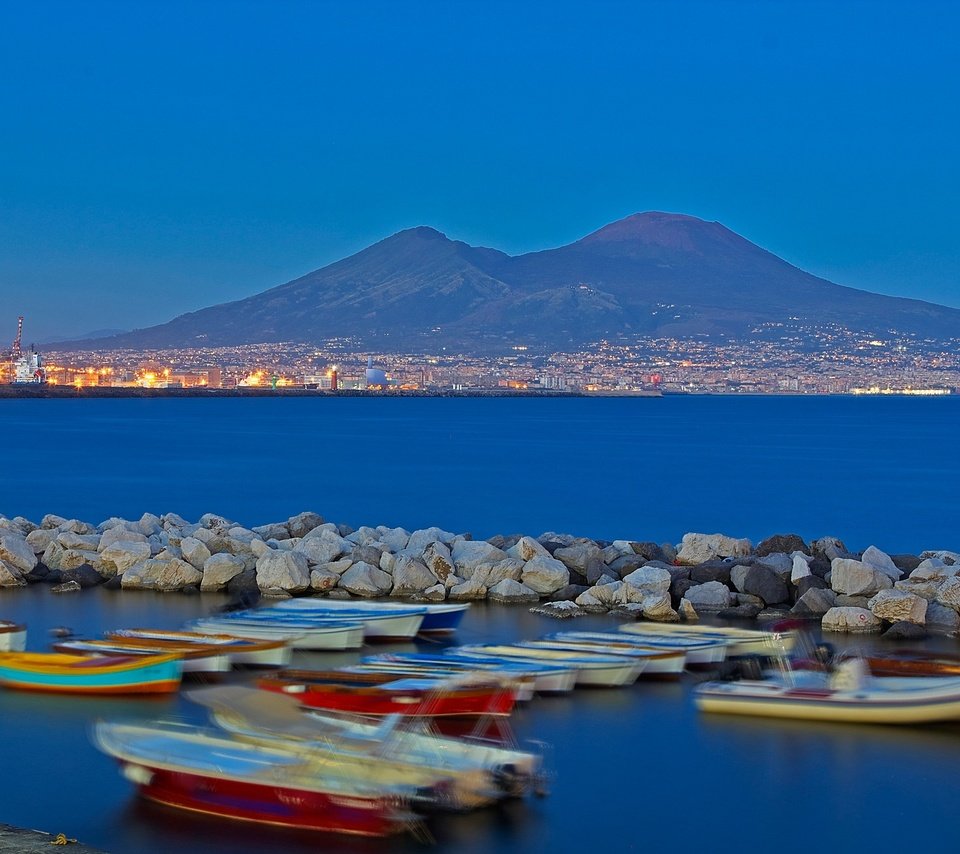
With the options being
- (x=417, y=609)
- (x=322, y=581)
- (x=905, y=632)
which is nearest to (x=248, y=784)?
(x=417, y=609)

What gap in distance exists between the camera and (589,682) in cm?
1502

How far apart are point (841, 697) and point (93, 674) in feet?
25.6

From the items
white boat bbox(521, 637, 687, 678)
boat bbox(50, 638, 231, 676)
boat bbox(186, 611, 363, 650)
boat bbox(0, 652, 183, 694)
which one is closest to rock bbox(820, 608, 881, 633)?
white boat bbox(521, 637, 687, 678)

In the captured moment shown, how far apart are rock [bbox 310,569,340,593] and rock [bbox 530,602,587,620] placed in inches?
122

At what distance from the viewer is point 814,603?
18.7 metres

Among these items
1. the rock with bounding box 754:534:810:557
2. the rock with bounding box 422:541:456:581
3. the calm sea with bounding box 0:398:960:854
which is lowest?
the calm sea with bounding box 0:398:960:854

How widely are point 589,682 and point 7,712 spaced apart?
20.1 ft

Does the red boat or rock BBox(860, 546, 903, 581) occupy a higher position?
rock BBox(860, 546, 903, 581)

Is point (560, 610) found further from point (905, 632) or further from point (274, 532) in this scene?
point (274, 532)

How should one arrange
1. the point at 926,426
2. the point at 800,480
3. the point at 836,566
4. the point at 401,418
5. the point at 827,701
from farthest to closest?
the point at 401,418, the point at 926,426, the point at 800,480, the point at 836,566, the point at 827,701

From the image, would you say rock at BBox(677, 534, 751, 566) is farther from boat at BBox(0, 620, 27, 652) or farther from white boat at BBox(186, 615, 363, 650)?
boat at BBox(0, 620, 27, 652)

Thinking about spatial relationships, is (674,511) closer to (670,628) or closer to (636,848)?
(670,628)

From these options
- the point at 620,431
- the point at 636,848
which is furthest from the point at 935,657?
the point at 620,431

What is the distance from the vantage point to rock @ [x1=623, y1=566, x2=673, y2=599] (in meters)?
19.2
